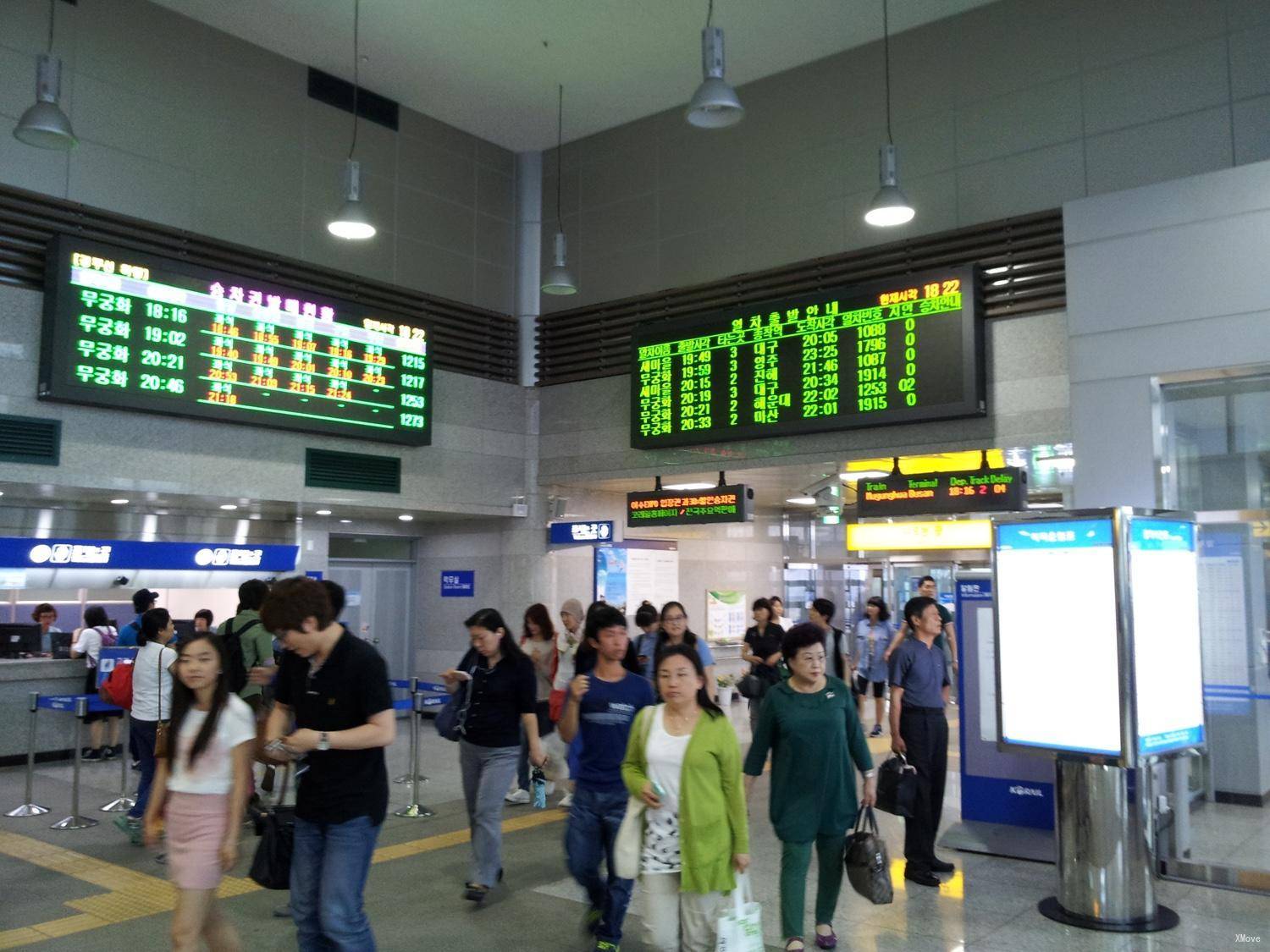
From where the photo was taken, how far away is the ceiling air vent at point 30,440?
9000 mm

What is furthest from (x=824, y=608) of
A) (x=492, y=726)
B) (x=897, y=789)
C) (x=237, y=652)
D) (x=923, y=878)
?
(x=237, y=652)

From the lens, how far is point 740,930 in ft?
12.7

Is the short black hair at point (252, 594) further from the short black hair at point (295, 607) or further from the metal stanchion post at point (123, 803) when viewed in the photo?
the short black hair at point (295, 607)

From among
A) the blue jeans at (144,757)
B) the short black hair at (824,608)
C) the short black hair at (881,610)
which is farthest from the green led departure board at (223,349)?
the short black hair at (881,610)

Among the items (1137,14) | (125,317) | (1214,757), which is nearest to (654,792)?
(1214,757)

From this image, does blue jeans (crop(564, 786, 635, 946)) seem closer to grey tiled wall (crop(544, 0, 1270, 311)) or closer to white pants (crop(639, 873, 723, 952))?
white pants (crop(639, 873, 723, 952))

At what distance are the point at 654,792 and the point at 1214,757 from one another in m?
4.52

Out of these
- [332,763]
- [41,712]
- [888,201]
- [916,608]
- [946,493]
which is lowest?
[41,712]

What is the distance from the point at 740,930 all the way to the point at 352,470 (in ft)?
28.1

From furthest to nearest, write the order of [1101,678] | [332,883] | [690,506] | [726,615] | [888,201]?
1. [726,615]
2. [690,506]
3. [888,201]
4. [1101,678]
5. [332,883]

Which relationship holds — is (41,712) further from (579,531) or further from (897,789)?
(897,789)

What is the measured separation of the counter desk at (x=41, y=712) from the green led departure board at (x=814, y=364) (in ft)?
20.1

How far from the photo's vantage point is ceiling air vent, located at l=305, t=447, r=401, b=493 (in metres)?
11.2

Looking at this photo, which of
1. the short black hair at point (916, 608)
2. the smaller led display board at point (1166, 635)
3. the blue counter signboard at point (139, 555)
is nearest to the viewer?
the smaller led display board at point (1166, 635)
